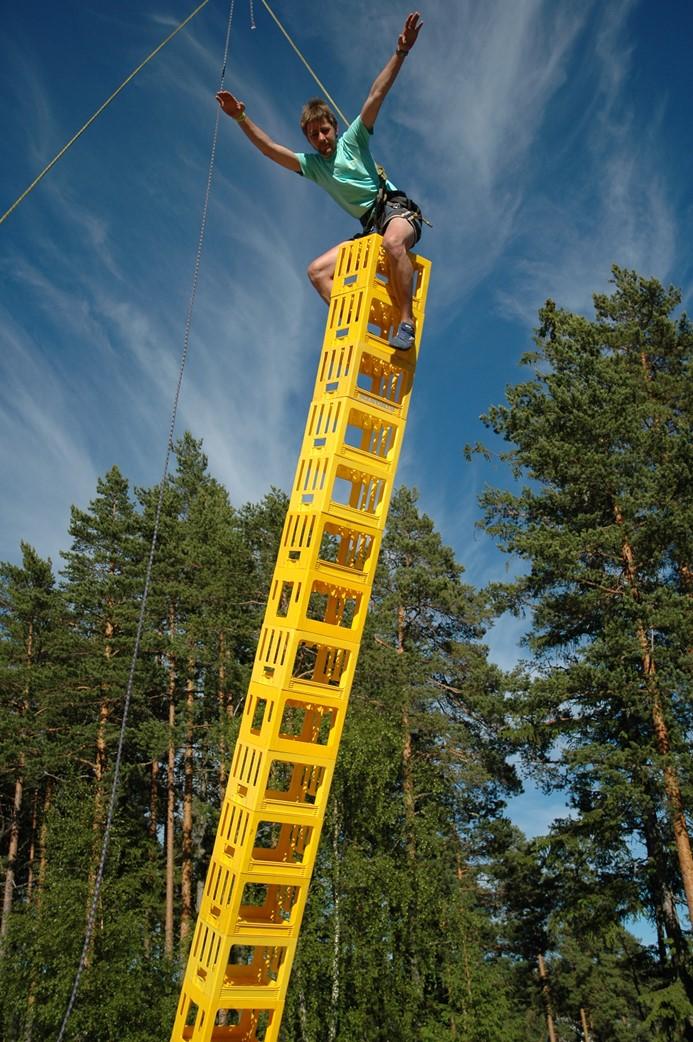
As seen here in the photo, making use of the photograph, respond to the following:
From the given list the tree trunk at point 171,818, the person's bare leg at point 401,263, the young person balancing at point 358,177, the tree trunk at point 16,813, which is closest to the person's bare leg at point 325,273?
the young person balancing at point 358,177

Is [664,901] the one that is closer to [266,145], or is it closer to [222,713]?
[222,713]

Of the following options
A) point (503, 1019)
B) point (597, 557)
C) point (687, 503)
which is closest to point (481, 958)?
point (503, 1019)

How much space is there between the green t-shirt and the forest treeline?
9761mm

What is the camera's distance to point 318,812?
12.7ft

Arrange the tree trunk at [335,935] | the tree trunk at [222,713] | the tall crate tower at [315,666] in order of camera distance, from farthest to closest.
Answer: the tree trunk at [222,713]
the tree trunk at [335,935]
the tall crate tower at [315,666]

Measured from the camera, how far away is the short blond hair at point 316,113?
4445mm

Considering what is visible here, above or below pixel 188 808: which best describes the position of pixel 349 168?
above

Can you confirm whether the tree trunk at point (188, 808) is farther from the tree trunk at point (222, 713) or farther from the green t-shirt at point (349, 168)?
the green t-shirt at point (349, 168)

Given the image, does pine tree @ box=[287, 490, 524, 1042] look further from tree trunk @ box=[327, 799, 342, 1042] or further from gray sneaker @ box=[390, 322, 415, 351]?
gray sneaker @ box=[390, 322, 415, 351]

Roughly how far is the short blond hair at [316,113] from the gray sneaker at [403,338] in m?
1.38

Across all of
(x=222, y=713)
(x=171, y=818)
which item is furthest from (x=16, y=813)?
(x=222, y=713)

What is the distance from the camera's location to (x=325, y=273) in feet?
15.8

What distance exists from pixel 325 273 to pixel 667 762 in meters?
10.4

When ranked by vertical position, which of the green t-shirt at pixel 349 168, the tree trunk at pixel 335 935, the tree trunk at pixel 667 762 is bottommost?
the tree trunk at pixel 335 935
